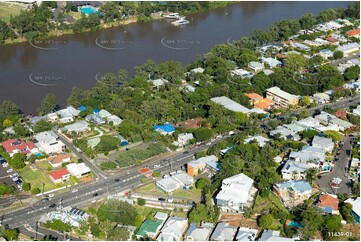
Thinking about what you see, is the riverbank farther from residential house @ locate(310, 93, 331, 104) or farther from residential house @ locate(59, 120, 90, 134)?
residential house @ locate(310, 93, 331, 104)

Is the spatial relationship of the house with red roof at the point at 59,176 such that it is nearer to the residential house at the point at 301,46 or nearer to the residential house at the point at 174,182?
the residential house at the point at 174,182

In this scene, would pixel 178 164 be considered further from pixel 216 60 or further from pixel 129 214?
pixel 216 60

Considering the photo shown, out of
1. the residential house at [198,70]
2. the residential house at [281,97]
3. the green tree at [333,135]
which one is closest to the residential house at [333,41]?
the residential house at [281,97]

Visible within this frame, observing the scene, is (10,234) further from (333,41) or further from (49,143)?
(333,41)

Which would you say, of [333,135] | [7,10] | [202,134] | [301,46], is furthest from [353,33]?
[7,10]

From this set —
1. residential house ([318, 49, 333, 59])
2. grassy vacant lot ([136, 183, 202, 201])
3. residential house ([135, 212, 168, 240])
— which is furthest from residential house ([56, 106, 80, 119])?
residential house ([318, 49, 333, 59])
